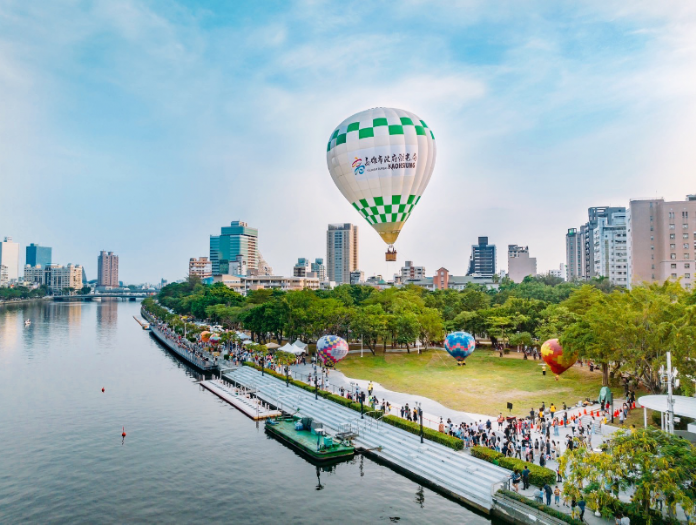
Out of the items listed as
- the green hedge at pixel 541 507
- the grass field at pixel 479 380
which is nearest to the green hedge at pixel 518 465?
the green hedge at pixel 541 507

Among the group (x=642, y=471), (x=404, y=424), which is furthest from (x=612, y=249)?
(x=642, y=471)

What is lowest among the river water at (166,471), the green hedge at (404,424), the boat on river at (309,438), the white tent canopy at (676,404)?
the river water at (166,471)

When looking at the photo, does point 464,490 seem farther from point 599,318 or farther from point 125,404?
point 125,404

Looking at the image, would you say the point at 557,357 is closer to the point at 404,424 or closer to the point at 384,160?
the point at 404,424

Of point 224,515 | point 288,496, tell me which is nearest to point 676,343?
point 288,496

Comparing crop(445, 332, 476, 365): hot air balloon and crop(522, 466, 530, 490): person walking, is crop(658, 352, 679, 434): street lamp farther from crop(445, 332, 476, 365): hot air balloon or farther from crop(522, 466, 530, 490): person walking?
crop(445, 332, 476, 365): hot air balloon

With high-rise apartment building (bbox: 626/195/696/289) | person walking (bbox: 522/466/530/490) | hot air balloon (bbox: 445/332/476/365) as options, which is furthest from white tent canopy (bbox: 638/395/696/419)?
high-rise apartment building (bbox: 626/195/696/289)

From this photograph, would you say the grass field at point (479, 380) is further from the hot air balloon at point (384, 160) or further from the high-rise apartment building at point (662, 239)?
the high-rise apartment building at point (662, 239)
